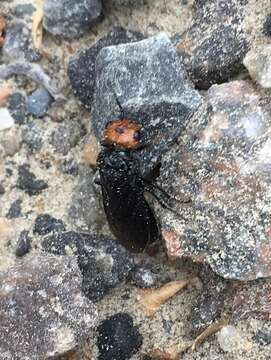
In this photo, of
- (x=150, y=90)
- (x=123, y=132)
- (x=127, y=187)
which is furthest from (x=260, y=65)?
(x=127, y=187)

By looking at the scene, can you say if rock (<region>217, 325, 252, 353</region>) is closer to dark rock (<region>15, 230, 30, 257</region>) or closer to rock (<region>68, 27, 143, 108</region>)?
dark rock (<region>15, 230, 30, 257</region>)

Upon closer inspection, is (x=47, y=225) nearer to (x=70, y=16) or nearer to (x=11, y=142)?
(x=11, y=142)

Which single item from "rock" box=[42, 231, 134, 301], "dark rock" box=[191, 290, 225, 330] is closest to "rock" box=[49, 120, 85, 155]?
"rock" box=[42, 231, 134, 301]

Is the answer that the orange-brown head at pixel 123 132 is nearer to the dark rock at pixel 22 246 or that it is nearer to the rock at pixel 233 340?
the dark rock at pixel 22 246

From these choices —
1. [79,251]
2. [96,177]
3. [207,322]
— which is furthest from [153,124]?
[207,322]

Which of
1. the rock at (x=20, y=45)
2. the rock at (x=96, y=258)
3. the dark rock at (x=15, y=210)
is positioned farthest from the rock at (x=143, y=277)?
the rock at (x=20, y=45)
